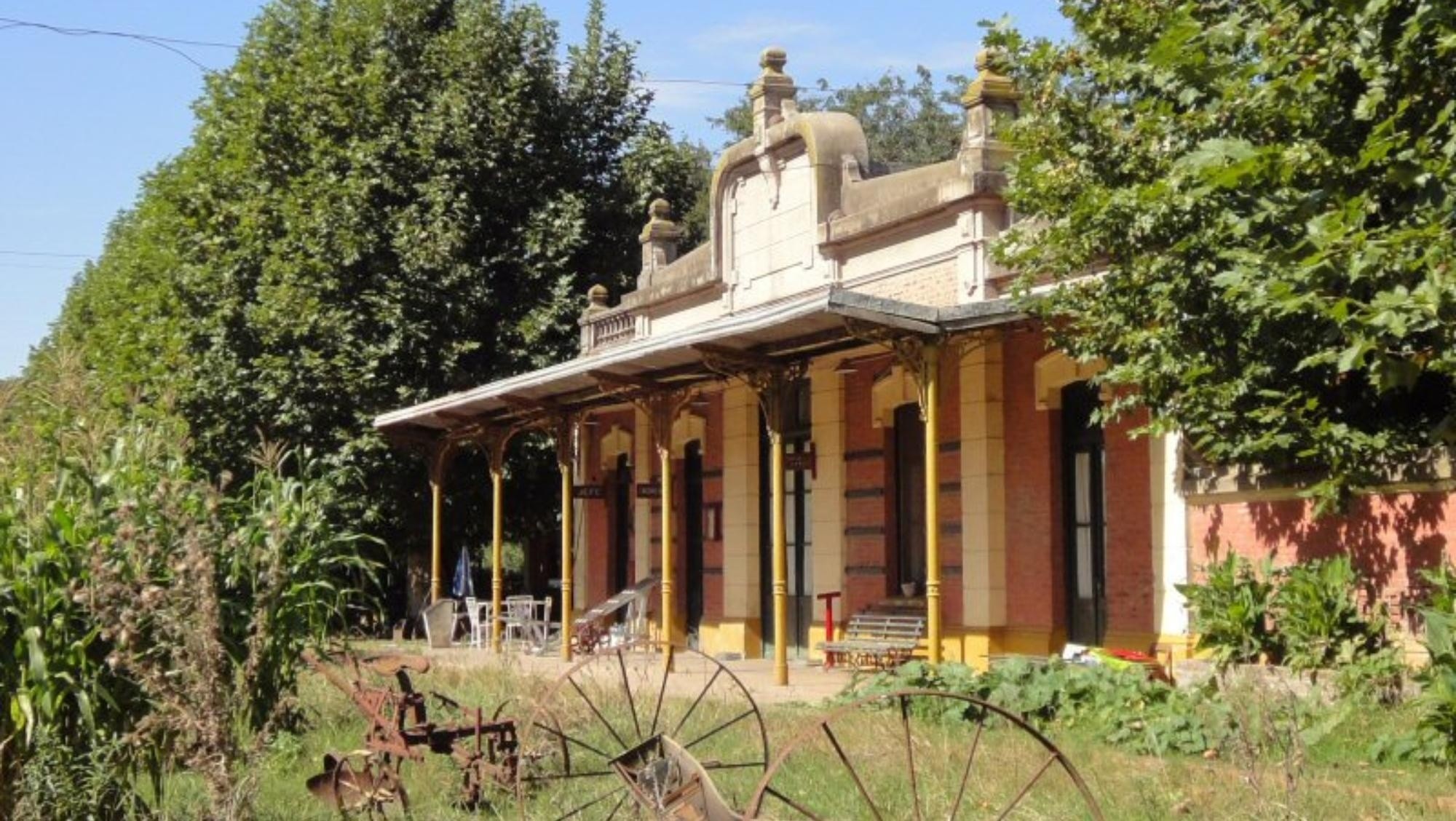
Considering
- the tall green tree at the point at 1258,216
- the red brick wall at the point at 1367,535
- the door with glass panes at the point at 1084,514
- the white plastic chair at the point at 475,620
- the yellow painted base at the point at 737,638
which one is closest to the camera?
the tall green tree at the point at 1258,216

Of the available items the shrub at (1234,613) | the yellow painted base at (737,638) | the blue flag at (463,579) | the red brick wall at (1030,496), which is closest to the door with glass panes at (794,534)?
the yellow painted base at (737,638)

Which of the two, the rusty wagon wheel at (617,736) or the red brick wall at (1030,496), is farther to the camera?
the red brick wall at (1030,496)

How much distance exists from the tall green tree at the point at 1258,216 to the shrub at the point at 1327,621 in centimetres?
67

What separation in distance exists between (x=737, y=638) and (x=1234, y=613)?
9.87 m

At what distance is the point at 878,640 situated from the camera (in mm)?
17172

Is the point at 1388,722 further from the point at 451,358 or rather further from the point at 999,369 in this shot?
the point at 451,358

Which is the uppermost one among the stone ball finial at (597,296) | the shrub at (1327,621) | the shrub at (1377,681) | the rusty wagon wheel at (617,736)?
the stone ball finial at (597,296)

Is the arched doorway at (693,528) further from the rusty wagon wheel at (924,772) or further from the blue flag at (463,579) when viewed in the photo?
the rusty wagon wheel at (924,772)

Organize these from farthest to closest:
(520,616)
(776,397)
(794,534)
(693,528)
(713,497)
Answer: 1. (520,616)
2. (693,528)
3. (713,497)
4. (794,534)
5. (776,397)

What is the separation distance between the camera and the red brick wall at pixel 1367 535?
35.7 ft

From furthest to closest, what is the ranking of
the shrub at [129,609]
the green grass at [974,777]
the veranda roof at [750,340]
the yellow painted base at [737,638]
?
1. the yellow painted base at [737,638]
2. the veranda roof at [750,340]
3. the green grass at [974,777]
4. the shrub at [129,609]

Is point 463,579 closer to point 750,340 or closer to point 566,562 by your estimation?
point 566,562

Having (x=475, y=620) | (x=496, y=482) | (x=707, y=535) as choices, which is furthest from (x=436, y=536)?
(x=707, y=535)

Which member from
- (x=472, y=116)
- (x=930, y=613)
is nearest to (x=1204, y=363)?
(x=930, y=613)
